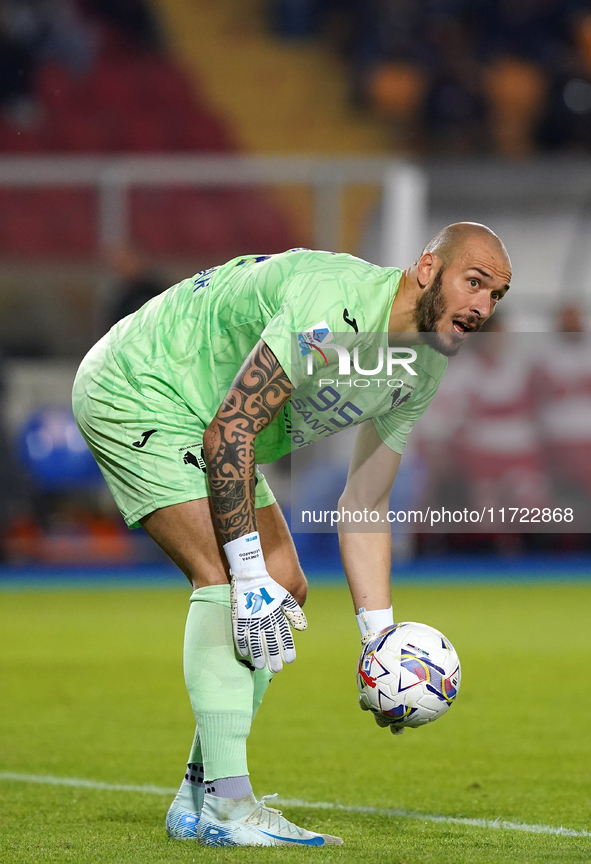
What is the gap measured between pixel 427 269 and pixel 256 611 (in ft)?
3.52

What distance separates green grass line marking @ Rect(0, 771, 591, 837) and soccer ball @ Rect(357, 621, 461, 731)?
0.41 m

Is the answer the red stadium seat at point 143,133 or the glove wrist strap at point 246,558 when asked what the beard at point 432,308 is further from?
the red stadium seat at point 143,133

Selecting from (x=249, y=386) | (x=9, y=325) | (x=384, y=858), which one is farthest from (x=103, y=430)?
(x=9, y=325)

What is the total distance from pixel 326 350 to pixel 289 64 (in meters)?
17.6

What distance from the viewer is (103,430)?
4.07m

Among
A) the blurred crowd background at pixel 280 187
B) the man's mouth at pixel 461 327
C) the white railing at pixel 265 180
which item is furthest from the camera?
the white railing at pixel 265 180

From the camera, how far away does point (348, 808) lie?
4.38m

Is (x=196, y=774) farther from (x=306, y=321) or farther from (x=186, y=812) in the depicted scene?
(x=306, y=321)

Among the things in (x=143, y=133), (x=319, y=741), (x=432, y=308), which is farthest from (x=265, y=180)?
(x=432, y=308)

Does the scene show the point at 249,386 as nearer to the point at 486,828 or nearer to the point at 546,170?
the point at 486,828

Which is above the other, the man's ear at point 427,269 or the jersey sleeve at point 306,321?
the man's ear at point 427,269

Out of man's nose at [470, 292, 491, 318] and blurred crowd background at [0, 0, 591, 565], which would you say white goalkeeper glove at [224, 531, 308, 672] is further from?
blurred crowd background at [0, 0, 591, 565]

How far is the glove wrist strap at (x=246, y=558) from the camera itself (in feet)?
12.1

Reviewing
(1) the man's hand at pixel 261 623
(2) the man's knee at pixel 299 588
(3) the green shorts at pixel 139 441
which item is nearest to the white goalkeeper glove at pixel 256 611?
(1) the man's hand at pixel 261 623
